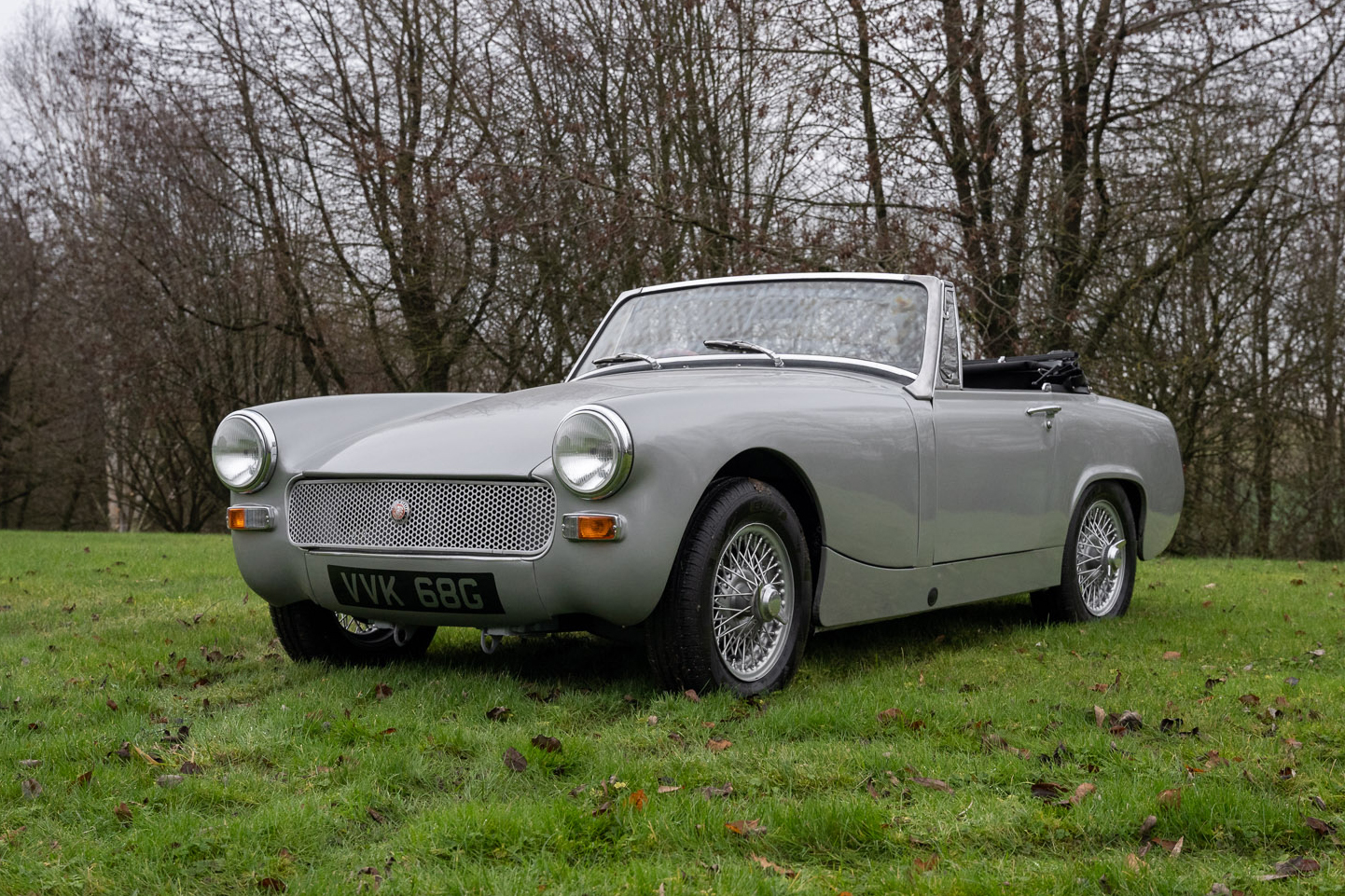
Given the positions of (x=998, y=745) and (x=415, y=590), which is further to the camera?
(x=415, y=590)

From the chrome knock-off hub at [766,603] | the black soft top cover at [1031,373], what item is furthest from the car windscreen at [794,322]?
the chrome knock-off hub at [766,603]

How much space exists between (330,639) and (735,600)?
68.8 inches

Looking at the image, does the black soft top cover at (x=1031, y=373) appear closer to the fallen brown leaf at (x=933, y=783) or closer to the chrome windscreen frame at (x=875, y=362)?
the chrome windscreen frame at (x=875, y=362)

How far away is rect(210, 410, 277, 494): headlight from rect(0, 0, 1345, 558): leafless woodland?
8752 millimetres

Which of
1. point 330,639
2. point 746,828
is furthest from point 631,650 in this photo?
point 746,828

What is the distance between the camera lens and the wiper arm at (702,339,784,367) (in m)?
5.26

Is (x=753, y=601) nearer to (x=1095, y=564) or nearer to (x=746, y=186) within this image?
(x=1095, y=564)

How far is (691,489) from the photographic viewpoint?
157 inches

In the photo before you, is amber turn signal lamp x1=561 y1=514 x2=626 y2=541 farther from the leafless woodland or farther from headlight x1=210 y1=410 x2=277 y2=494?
the leafless woodland

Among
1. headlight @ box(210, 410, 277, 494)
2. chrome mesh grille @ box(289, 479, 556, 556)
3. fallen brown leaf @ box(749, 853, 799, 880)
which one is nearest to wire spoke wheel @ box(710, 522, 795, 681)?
chrome mesh grille @ box(289, 479, 556, 556)

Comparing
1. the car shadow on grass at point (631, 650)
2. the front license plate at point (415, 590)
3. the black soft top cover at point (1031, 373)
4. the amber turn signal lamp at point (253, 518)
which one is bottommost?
the car shadow on grass at point (631, 650)

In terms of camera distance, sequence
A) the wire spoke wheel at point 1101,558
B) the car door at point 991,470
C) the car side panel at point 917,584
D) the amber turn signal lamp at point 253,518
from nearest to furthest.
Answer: the amber turn signal lamp at point 253,518, the car side panel at point 917,584, the car door at point 991,470, the wire spoke wheel at point 1101,558

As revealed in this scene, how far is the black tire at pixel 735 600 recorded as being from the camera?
13.2 ft

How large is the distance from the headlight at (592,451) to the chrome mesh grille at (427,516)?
120 millimetres
